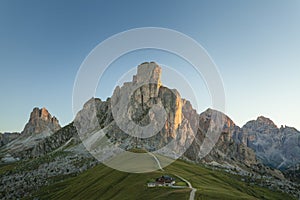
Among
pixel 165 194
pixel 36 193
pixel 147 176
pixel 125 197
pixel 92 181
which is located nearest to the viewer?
pixel 165 194

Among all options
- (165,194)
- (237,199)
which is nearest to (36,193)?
(165,194)

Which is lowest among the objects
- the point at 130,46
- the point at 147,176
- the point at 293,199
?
the point at 293,199

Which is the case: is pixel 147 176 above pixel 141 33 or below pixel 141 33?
below

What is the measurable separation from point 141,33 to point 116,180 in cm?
7381

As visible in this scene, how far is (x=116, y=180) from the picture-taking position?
119375 mm

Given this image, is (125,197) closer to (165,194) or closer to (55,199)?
(165,194)

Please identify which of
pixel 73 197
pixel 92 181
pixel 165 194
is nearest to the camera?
pixel 165 194

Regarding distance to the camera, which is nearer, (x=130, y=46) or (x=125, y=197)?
(x=130, y=46)

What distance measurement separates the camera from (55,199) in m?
145

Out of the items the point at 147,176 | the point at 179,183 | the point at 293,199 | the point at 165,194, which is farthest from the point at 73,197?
the point at 293,199

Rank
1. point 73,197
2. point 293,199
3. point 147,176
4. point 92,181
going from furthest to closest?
point 293,199 → point 92,181 → point 73,197 → point 147,176

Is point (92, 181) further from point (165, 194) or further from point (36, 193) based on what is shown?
point (165, 194)

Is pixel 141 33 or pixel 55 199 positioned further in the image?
pixel 55 199

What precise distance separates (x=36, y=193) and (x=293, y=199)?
153m
